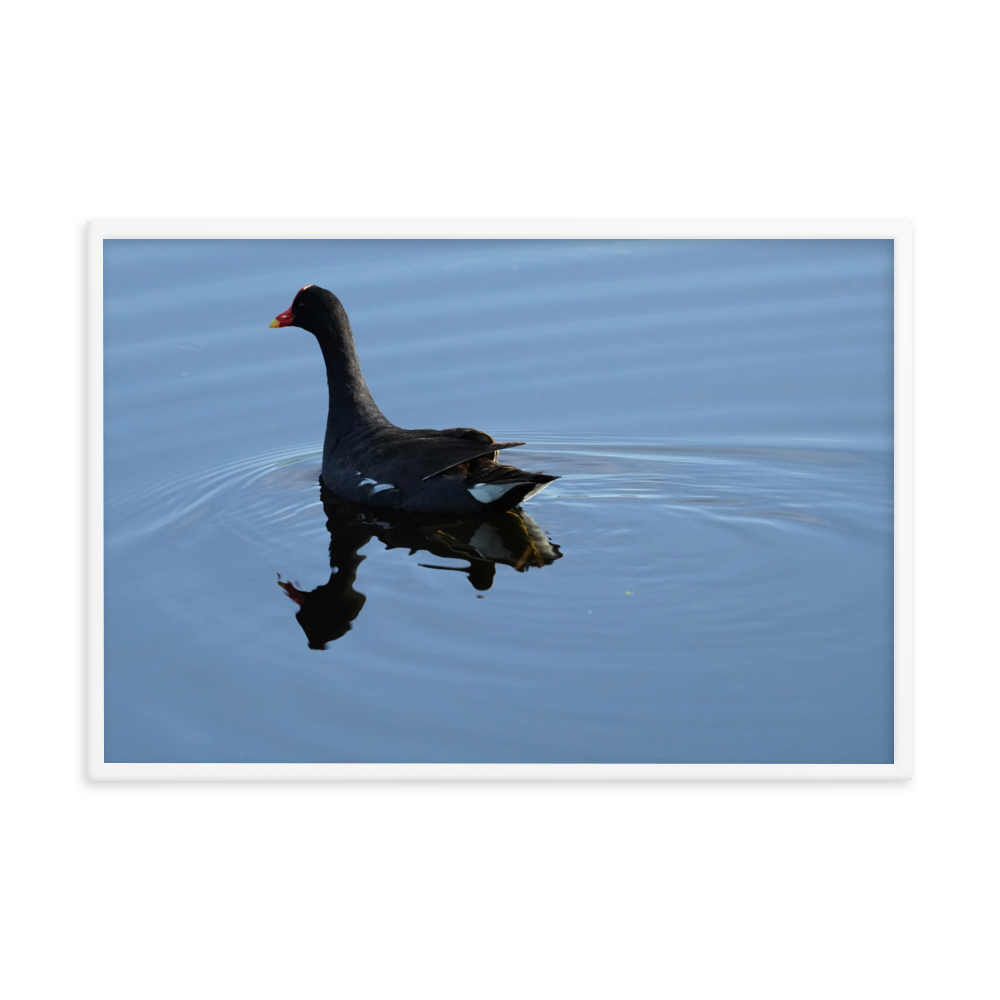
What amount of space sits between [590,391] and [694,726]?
3.98 meters

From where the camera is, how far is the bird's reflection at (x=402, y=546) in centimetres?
620

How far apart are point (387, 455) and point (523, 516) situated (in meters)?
0.99

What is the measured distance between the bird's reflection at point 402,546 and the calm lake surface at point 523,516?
22mm

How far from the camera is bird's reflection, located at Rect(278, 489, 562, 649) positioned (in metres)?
6.20

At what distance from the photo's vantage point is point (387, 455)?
25.1ft

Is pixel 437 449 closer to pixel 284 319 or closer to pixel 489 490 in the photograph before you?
pixel 489 490

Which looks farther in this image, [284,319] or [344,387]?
[284,319]

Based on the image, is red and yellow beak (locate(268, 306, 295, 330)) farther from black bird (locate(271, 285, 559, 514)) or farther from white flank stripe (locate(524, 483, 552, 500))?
white flank stripe (locate(524, 483, 552, 500))

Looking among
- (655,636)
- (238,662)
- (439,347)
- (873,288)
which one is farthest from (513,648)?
(439,347)

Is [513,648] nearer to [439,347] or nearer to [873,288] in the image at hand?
[873,288]

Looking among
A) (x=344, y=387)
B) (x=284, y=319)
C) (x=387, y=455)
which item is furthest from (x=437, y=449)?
(x=284, y=319)

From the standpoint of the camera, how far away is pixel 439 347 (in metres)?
8.82

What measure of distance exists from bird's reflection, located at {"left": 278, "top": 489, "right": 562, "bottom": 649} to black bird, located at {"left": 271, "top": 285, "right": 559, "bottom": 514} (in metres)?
0.10

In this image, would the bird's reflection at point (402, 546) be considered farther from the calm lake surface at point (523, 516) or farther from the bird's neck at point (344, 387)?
the bird's neck at point (344, 387)
